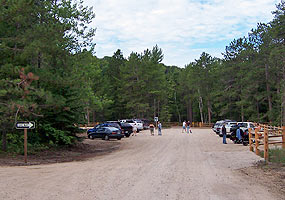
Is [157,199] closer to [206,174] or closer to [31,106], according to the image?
[206,174]

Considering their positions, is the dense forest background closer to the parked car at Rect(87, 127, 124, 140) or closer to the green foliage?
the green foliage

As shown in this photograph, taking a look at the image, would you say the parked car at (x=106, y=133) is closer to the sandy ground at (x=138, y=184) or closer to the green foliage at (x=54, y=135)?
the green foliage at (x=54, y=135)

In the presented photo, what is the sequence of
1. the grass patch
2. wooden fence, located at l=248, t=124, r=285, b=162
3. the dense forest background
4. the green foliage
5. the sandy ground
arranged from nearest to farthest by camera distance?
the sandy ground
the grass patch
wooden fence, located at l=248, t=124, r=285, b=162
the dense forest background
the green foliage

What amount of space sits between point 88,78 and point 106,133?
8.09 metres

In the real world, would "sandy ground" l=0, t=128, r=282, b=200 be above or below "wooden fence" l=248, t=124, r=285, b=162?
below

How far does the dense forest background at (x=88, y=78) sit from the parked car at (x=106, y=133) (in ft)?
8.71

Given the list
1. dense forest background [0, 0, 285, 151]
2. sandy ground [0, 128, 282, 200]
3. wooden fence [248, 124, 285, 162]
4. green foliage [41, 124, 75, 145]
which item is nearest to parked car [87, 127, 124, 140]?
dense forest background [0, 0, 285, 151]

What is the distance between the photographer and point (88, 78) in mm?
27031

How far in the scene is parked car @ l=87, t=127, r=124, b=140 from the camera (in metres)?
33.0

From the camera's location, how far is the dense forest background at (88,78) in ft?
56.9

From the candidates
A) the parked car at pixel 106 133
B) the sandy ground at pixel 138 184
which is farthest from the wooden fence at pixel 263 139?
the parked car at pixel 106 133

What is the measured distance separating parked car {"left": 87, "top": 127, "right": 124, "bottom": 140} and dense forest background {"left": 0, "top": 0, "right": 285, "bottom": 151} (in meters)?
2.66

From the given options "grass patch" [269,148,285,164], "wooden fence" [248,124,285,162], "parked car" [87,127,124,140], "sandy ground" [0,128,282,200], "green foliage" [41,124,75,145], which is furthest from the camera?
"parked car" [87,127,124,140]

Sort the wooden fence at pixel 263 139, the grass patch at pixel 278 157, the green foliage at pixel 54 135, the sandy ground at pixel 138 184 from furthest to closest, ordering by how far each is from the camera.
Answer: the green foliage at pixel 54 135 → the wooden fence at pixel 263 139 → the grass patch at pixel 278 157 → the sandy ground at pixel 138 184
